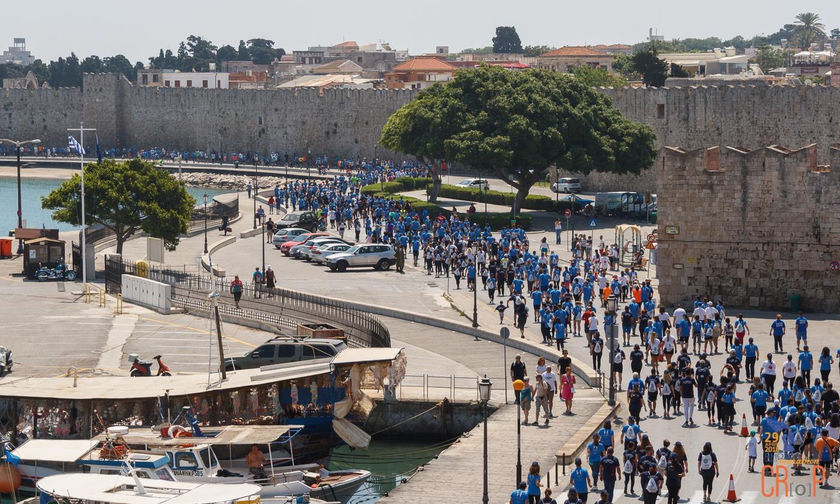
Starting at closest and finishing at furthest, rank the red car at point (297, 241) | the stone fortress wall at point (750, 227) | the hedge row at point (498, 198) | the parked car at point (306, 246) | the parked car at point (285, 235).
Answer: the stone fortress wall at point (750, 227) < the parked car at point (306, 246) < the red car at point (297, 241) < the parked car at point (285, 235) < the hedge row at point (498, 198)

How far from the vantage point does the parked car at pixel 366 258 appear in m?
54.8

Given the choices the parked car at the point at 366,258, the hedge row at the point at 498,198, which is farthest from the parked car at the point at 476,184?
the parked car at the point at 366,258

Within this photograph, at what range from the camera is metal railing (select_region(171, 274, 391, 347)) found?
39.4 m

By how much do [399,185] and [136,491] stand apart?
56.1 meters

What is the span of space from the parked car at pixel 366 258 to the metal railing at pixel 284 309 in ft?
18.0

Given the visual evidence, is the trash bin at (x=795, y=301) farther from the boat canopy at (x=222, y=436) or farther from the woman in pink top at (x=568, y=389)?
the boat canopy at (x=222, y=436)

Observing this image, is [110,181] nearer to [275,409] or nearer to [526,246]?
[526,246]

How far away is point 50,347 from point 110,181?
1632 cm

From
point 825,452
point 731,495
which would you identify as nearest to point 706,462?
point 731,495

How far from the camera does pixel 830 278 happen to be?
42312mm

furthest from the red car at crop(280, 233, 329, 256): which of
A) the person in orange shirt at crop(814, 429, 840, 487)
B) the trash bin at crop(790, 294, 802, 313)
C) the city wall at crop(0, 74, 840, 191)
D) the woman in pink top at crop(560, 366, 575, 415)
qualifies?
the person in orange shirt at crop(814, 429, 840, 487)

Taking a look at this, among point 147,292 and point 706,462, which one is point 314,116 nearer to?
point 147,292

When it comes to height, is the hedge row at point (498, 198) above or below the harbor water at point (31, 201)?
above

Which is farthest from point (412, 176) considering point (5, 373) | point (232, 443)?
point (232, 443)
